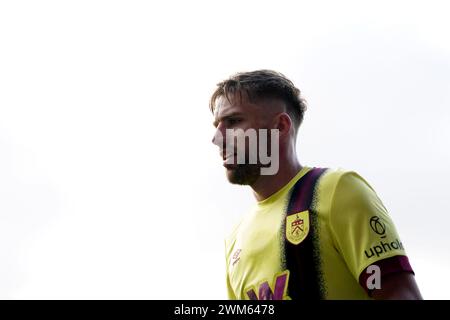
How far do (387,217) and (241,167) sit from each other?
5.01ft

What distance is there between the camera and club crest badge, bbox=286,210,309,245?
18.8ft

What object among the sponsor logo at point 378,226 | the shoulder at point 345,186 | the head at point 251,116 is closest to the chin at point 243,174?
the head at point 251,116

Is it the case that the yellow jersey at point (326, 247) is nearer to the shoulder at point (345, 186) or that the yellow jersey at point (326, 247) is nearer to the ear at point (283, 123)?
the shoulder at point (345, 186)

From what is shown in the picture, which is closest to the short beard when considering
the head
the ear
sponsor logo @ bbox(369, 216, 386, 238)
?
the head

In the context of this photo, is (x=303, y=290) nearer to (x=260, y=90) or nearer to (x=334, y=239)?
(x=334, y=239)

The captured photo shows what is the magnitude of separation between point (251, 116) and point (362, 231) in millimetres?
1715

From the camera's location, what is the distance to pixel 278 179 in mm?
6516

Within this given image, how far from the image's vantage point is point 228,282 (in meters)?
6.61

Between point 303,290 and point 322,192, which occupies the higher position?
point 322,192
